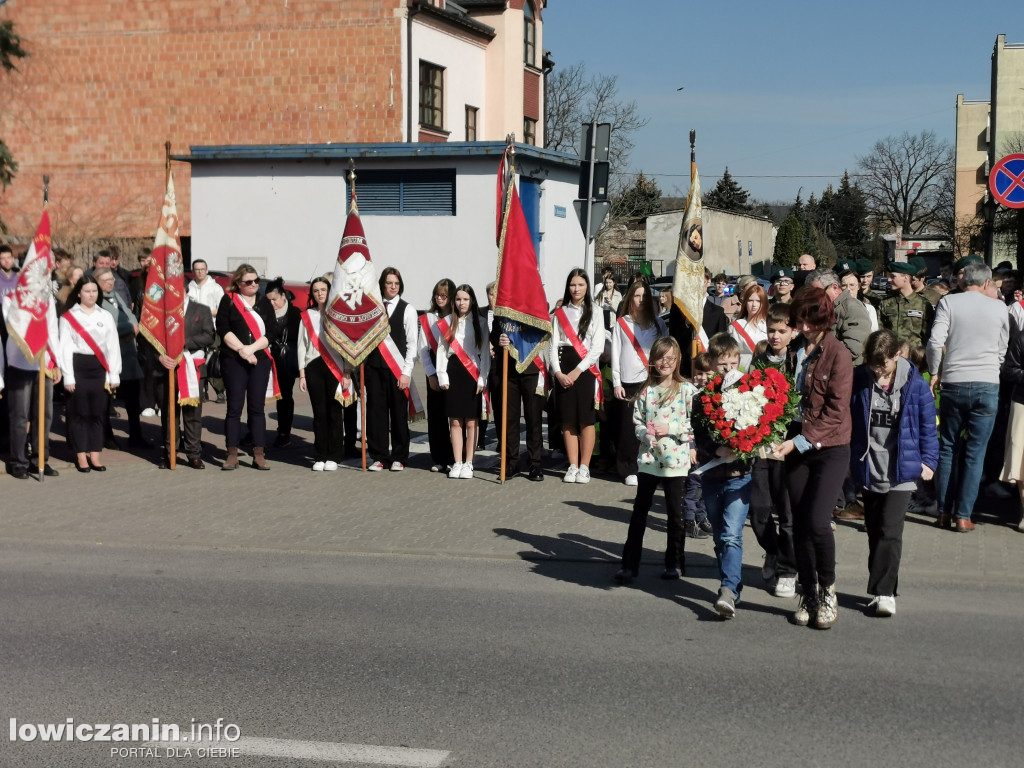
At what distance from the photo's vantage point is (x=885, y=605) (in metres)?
7.53

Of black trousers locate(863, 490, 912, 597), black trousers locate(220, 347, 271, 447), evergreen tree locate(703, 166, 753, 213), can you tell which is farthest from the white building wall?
evergreen tree locate(703, 166, 753, 213)

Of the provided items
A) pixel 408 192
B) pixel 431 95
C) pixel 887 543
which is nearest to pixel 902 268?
pixel 887 543

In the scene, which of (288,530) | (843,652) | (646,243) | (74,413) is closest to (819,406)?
(843,652)

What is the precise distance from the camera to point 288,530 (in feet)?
33.2

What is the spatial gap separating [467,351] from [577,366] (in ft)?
3.67

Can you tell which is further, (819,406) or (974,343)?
(974,343)

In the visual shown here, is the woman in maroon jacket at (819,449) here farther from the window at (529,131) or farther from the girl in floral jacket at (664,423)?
the window at (529,131)

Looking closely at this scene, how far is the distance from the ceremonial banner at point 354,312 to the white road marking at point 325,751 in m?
7.80

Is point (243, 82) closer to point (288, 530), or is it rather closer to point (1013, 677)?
point (288, 530)

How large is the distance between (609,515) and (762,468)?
2.13 meters

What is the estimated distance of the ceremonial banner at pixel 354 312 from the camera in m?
12.9

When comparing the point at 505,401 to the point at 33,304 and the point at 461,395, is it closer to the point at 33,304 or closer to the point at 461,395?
the point at 461,395

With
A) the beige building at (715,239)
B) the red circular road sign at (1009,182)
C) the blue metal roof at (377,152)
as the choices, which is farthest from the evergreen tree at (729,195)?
the red circular road sign at (1009,182)

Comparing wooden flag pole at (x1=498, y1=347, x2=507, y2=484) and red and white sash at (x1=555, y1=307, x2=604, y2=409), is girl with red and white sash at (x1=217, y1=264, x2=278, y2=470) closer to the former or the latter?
wooden flag pole at (x1=498, y1=347, x2=507, y2=484)
